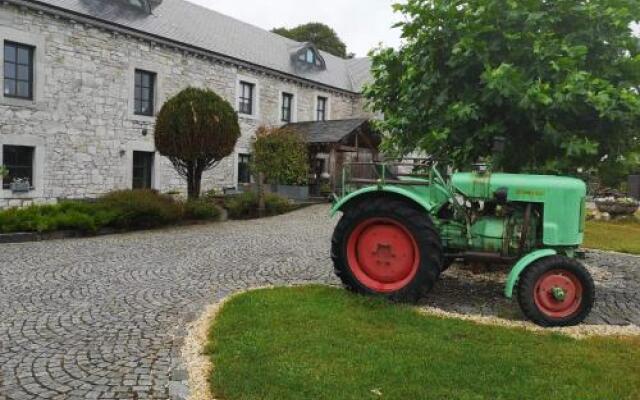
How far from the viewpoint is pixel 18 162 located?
1533 cm

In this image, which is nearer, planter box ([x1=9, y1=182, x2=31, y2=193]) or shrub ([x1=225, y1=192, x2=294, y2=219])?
planter box ([x1=9, y1=182, x2=31, y2=193])

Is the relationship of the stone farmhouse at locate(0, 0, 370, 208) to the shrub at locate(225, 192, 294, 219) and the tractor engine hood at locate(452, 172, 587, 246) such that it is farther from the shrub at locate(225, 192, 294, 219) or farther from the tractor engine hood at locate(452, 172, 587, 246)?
the tractor engine hood at locate(452, 172, 587, 246)

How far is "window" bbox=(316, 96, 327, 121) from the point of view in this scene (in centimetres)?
2676

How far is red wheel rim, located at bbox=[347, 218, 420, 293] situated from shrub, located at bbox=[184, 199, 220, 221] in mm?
9217

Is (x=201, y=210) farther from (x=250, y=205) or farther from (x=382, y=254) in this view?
(x=382, y=254)

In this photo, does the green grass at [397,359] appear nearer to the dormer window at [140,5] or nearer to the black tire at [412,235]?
the black tire at [412,235]

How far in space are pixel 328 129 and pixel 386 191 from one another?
1718 centimetres

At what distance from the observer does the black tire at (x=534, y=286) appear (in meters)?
5.04

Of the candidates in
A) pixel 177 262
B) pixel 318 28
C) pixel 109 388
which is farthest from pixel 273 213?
pixel 318 28

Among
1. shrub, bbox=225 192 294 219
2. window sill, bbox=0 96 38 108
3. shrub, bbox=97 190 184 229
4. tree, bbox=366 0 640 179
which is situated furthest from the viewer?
shrub, bbox=225 192 294 219

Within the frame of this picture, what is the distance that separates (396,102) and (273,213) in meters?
9.82

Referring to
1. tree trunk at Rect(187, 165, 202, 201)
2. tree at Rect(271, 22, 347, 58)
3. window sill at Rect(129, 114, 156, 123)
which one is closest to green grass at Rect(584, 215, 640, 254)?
tree trunk at Rect(187, 165, 202, 201)

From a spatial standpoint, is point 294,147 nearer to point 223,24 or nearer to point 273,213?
point 273,213

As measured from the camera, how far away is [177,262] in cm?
845
